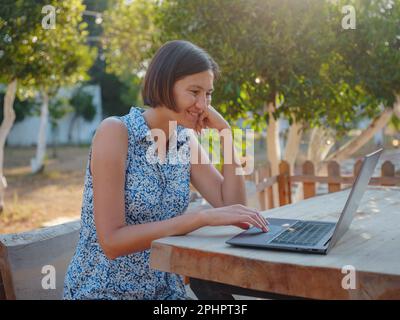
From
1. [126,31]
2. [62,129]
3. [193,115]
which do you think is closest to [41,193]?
[126,31]

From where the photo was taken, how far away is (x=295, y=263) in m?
1.46

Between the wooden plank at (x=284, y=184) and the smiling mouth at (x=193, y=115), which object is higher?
the smiling mouth at (x=193, y=115)

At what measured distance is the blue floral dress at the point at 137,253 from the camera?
1951mm

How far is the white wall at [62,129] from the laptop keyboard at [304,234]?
82.6 ft

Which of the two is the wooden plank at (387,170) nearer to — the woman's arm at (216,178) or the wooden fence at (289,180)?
the wooden fence at (289,180)

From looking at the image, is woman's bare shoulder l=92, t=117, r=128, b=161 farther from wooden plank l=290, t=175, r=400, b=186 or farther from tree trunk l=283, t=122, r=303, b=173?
tree trunk l=283, t=122, r=303, b=173

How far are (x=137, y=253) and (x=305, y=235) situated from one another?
0.62 meters

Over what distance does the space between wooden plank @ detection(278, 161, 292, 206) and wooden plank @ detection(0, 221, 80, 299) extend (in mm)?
2737

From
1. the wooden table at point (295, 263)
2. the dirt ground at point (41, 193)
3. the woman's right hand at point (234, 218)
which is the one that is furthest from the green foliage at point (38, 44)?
the wooden table at point (295, 263)

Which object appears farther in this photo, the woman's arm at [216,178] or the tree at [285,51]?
the tree at [285,51]

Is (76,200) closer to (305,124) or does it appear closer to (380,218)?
(305,124)

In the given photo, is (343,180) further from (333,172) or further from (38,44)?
(38,44)

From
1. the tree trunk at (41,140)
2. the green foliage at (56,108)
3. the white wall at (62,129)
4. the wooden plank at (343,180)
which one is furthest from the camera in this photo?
the white wall at (62,129)
